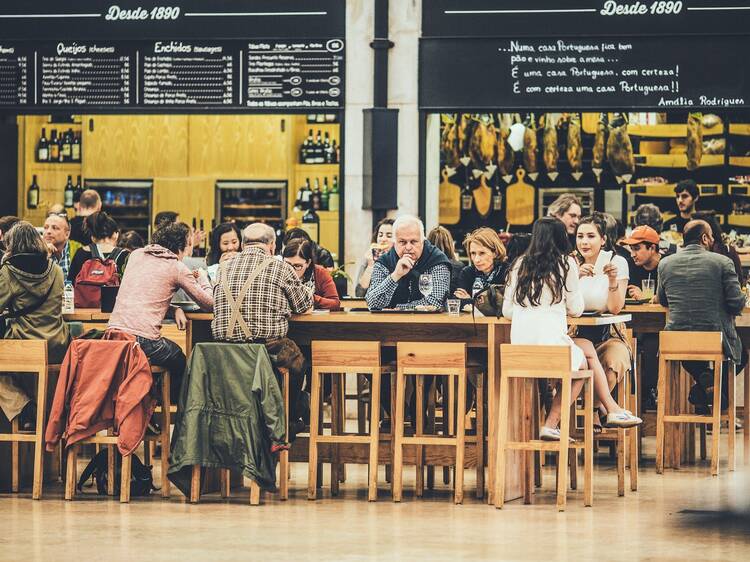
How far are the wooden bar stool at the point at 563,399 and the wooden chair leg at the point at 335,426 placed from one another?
99 cm

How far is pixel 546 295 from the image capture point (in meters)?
7.99

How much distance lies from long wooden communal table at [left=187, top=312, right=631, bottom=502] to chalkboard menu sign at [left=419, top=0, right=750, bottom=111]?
12.4 ft

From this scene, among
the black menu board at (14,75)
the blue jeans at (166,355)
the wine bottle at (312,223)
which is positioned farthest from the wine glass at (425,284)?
the black menu board at (14,75)

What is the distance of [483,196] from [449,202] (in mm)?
305

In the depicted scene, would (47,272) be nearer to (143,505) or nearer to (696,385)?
(143,505)

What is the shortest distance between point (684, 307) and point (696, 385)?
0.52 m

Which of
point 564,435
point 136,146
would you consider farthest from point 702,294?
point 136,146

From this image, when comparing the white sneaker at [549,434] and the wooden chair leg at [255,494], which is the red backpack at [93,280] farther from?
the white sneaker at [549,434]

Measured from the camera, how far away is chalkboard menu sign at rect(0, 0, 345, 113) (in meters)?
12.1

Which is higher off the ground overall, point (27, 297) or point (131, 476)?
point (27, 297)

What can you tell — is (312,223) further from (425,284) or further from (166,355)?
(166,355)

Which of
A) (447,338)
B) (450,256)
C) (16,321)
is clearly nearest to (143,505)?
(16,321)

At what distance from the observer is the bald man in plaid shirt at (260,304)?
8242 mm

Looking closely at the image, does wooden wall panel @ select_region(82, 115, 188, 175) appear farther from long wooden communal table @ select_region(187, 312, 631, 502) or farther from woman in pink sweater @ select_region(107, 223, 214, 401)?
woman in pink sweater @ select_region(107, 223, 214, 401)
